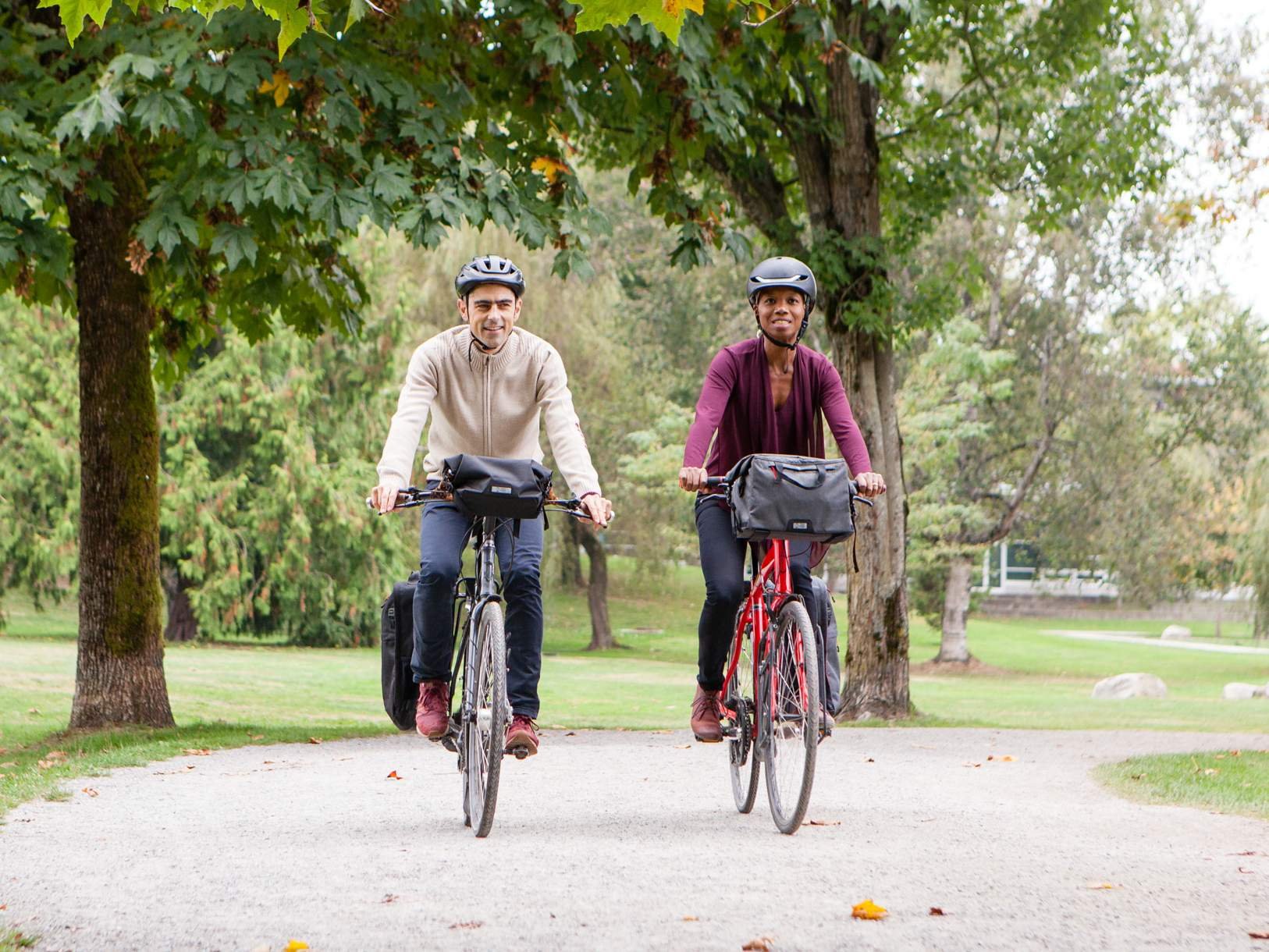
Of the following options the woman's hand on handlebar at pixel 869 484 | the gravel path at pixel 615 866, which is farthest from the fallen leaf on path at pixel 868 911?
the woman's hand on handlebar at pixel 869 484

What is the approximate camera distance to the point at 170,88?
900 centimetres

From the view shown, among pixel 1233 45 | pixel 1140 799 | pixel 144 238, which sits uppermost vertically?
pixel 1233 45

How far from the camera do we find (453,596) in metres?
6.18

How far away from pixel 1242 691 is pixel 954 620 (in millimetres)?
8835

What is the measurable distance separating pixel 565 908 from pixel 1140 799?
14.3 feet

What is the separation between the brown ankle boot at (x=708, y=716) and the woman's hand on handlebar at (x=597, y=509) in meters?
1.16

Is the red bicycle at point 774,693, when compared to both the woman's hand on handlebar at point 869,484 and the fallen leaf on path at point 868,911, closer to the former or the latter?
the woman's hand on handlebar at point 869,484

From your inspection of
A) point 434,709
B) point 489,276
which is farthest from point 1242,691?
point 489,276

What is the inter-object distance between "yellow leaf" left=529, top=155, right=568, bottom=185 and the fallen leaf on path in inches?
267

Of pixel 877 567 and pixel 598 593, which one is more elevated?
pixel 877 567

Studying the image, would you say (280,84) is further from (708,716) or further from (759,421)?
(708,716)

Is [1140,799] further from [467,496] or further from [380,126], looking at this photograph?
[380,126]

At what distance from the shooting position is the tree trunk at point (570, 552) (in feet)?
107

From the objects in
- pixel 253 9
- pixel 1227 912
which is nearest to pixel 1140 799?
pixel 1227 912
